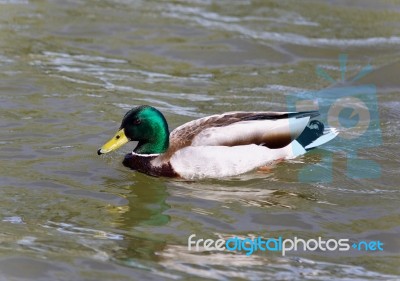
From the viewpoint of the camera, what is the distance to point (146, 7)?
1511 centimetres

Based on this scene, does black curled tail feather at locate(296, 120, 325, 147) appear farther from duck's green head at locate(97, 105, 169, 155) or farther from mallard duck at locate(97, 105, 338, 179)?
duck's green head at locate(97, 105, 169, 155)

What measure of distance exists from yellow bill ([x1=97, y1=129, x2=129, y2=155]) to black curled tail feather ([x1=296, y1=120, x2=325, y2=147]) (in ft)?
5.70

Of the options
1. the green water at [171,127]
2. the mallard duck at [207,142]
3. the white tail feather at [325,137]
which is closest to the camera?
the green water at [171,127]

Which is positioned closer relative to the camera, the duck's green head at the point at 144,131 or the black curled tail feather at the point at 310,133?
the duck's green head at the point at 144,131

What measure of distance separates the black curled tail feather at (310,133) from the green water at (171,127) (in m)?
0.20

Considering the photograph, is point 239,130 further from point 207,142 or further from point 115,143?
point 115,143

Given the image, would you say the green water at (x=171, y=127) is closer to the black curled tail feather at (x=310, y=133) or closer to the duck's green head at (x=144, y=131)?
the black curled tail feather at (x=310, y=133)

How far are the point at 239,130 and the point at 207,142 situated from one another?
35 cm

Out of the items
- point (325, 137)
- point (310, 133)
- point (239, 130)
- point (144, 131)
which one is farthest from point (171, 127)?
point (325, 137)

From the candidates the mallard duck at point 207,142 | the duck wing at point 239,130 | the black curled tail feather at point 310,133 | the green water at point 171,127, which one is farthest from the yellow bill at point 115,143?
the black curled tail feather at point 310,133

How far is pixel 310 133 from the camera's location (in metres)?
9.86

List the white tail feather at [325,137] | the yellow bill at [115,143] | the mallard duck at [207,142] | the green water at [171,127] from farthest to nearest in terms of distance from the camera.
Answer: the white tail feather at [325,137], the mallard duck at [207,142], the yellow bill at [115,143], the green water at [171,127]

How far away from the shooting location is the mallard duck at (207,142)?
927cm

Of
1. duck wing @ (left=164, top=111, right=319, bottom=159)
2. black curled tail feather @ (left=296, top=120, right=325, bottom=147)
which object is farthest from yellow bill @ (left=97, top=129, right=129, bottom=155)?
black curled tail feather @ (left=296, top=120, right=325, bottom=147)
